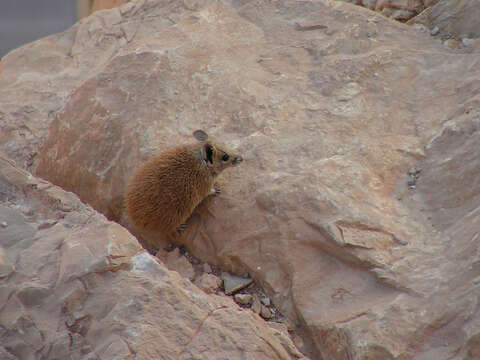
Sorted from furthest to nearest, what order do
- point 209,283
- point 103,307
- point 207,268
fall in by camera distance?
point 207,268, point 209,283, point 103,307

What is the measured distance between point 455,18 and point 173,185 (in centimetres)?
307

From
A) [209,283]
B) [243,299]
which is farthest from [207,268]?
[243,299]

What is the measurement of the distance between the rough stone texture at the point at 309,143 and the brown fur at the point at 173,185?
13cm

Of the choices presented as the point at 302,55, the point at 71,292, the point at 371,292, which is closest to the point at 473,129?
the point at 371,292

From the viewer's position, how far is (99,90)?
439 cm

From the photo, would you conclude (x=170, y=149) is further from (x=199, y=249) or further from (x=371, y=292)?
(x=371, y=292)

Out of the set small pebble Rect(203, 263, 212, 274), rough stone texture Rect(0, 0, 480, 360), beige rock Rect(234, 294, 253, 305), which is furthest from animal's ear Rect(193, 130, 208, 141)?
beige rock Rect(234, 294, 253, 305)

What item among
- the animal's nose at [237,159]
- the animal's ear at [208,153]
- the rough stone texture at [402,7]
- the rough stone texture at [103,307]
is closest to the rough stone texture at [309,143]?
the animal's nose at [237,159]

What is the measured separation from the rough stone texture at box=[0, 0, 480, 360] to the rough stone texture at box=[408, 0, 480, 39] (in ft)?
0.99

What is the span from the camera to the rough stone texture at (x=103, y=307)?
2420 millimetres

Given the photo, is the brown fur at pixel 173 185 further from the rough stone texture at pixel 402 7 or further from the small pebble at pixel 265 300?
the rough stone texture at pixel 402 7

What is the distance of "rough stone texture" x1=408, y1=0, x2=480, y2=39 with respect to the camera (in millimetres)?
4816

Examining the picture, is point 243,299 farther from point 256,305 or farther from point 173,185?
point 173,185

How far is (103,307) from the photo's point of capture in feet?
8.29
